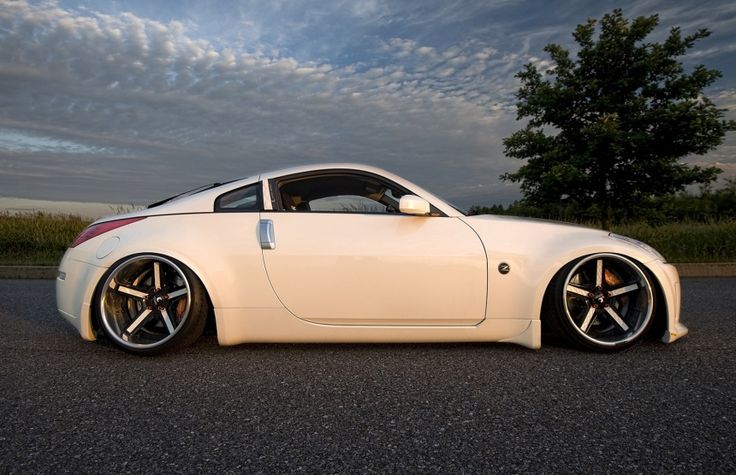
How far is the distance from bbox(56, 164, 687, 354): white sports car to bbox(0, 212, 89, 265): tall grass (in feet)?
29.7

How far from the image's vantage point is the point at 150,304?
3471mm

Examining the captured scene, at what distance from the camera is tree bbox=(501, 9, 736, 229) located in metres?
20.5

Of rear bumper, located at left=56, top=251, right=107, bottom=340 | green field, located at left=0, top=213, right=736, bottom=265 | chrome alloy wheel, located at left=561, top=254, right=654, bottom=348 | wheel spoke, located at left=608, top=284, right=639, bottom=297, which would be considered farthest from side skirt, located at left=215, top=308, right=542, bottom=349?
green field, located at left=0, top=213, right=736, bottom=265

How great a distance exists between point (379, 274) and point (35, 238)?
1182 centimetres

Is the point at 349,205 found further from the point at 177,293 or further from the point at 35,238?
the point at 35,238

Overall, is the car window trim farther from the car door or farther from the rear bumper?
the rear bumper

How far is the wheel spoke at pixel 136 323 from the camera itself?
3457 millimetres

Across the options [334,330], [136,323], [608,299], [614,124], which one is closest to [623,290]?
[608,299]

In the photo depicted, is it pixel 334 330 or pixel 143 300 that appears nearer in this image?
pixel 334 330

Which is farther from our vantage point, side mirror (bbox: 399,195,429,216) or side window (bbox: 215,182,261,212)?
side window (bbox: 215,182,261,212)

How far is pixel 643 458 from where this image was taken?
6.33 ft

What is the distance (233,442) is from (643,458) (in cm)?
164

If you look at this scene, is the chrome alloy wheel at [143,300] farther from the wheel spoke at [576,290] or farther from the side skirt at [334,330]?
the wheel spoke at [576,290]

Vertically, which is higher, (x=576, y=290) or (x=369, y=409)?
(x=576, y=290)
